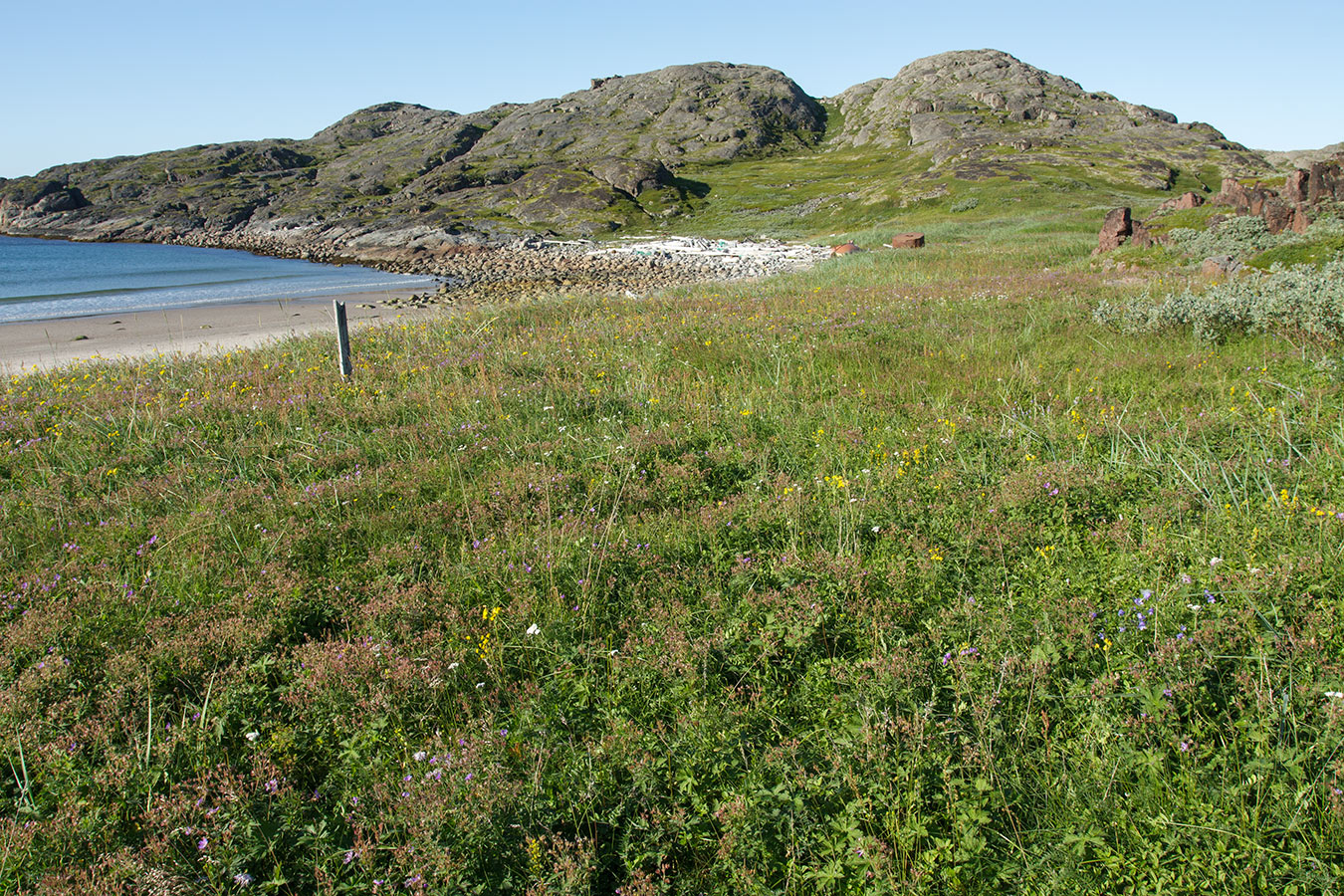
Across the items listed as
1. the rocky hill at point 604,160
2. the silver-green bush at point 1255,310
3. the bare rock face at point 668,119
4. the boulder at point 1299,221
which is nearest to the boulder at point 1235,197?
the boulder at point 1299,221

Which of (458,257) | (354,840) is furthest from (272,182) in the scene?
(354,840)

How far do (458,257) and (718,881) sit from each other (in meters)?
47.2

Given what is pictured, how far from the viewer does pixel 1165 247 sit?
53.7 feet

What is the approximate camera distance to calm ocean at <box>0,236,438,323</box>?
31.3 metres

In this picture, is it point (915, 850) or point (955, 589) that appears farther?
point (955, 589)

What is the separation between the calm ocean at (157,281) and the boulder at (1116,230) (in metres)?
28.7

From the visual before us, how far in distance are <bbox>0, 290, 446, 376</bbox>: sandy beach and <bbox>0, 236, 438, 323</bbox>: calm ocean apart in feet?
11.0

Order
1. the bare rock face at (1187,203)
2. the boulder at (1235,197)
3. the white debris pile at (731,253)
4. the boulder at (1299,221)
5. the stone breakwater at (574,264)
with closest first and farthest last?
the boulder at (1299,221), the boulder at (1235,197), the bare rock face at (1187,203), the stone breakwater at (574,264), the white debris pile at (731,253)

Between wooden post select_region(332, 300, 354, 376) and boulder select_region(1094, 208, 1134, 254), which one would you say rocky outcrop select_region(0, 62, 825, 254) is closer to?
boulder select_region(1094, 208, 1134, 254)

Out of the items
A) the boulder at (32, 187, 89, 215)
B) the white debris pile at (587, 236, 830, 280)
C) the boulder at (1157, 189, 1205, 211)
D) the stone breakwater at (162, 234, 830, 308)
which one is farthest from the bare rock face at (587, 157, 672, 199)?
the boulder at (32, 187, 89, 215)

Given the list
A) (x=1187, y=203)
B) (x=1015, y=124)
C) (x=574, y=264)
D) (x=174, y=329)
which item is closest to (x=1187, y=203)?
(x=1187, y=203)

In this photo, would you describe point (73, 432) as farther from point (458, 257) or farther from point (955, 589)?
point (458, 257)

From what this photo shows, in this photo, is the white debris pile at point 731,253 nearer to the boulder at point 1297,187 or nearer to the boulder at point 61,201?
the boulder at point 1297,187

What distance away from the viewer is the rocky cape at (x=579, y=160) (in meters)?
62.0
